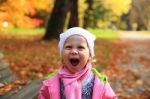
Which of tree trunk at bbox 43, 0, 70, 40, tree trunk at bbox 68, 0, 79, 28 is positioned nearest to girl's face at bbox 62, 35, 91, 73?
tree trunk at bbox 43, 0, 70, 40

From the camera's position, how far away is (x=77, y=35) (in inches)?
154

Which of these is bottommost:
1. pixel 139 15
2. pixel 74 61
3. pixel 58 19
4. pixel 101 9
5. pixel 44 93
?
pixel 44 93

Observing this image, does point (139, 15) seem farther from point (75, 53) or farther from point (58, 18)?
point (75, 53)

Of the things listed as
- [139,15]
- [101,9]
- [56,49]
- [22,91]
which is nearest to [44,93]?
[22,91]

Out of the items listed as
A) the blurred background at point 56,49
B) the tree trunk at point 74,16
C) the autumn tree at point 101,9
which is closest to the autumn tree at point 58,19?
the blurred background at point 56,49

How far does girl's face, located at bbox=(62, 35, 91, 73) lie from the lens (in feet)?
12.5

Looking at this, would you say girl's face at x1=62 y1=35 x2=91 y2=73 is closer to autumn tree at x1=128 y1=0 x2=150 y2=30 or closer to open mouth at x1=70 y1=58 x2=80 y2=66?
open mouth at x1=70 y1=58 x2=80 y2=66

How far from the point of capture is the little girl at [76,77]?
3850 millimetres

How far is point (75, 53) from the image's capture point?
12.5 feet

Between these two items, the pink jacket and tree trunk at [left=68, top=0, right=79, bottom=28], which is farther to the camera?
tree trunk at [left=68, top=0, right=79, bottom=28]

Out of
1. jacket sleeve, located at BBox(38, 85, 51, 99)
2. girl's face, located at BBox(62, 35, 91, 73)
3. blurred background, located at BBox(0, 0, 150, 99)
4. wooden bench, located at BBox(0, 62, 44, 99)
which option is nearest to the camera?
girl's face, located at BBox(62, 35, 91, 73)

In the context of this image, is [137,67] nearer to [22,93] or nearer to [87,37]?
[22,93]

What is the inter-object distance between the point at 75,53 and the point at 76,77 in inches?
8.4

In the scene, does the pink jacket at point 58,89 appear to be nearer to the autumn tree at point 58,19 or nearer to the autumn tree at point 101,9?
the autumn tree at point 58,19
